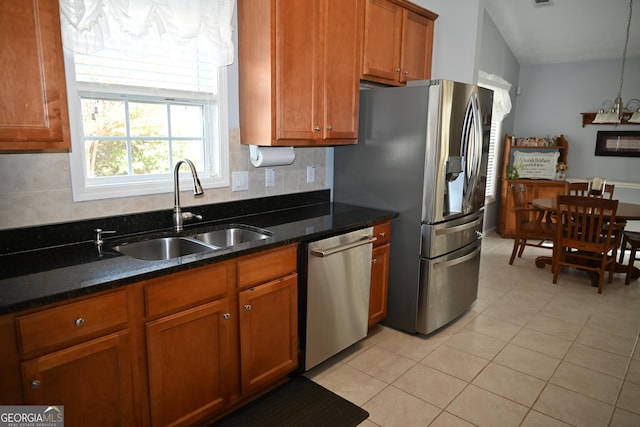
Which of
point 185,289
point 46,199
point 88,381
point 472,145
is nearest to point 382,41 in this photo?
point 472,145

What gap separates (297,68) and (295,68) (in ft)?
0.05

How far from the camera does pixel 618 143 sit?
5727mm

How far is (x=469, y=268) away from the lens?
3307 mm

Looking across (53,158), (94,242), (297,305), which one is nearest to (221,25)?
(53,158)

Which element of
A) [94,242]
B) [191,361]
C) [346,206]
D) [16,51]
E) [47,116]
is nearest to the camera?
[16,51]

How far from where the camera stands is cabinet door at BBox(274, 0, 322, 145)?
2352 mm

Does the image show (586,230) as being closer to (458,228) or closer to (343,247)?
(458,228)

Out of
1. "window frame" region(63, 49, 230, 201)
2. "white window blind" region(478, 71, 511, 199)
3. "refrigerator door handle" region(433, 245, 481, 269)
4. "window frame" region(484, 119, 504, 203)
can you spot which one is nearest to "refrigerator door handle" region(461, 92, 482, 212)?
"refrigerator door handle" region(433, 245, 481, 269)

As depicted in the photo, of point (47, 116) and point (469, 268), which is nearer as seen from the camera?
point (47, 116)

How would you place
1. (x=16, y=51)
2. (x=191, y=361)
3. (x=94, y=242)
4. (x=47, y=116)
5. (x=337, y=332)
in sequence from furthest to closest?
(x=337, y=332) < (x=94, y=242) < (x=191, y=361) < (x=47, y=116) < (x=16, y=51)

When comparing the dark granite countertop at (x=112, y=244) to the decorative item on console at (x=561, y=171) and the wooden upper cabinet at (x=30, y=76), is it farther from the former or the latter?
the decorative item on console at (x=561, y=171)

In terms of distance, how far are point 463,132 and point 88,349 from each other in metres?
2.50

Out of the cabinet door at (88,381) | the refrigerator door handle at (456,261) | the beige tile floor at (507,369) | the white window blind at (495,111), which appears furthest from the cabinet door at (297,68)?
the white window blind at (495,111)

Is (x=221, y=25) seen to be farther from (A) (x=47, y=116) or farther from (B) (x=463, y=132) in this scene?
(B) (x=463, y=132)
